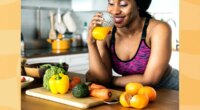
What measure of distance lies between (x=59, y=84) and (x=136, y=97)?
347 millimetres

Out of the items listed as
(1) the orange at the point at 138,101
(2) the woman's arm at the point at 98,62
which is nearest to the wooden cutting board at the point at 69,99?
(1) the orange at the point at 138,101

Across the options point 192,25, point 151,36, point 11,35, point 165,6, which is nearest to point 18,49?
point 11,35

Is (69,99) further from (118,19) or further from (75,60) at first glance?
(75,60)

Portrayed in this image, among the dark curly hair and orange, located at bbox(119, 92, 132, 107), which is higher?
the dark curly hair

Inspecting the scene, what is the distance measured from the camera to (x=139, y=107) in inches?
37.7

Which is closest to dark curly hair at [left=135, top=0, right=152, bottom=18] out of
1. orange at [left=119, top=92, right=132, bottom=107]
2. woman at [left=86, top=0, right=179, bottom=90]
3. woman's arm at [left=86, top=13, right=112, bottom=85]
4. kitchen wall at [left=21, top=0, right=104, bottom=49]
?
woman at [left=86, top=0, right=179, bottom=90]

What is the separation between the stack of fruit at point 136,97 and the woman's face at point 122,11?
0.54m

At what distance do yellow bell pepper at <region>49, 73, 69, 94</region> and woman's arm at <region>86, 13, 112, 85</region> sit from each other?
0.36 m

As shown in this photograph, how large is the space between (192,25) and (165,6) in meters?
3.39

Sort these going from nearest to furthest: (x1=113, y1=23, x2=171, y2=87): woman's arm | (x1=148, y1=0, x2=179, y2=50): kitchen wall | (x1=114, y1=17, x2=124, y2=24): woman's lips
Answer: (x1=113, y1=23, x2=171, y2=87): woman's arm
(x1=114, y1=17, x2=124, y2=24): woman's lips
(x1=148, y1=0, x2=179, y2=50): kitchen wall

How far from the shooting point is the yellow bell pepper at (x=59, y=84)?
114 cm

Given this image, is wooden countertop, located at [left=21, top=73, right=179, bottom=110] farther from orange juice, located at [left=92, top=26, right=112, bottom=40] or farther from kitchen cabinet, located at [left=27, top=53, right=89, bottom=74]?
kitchen cabinet, located at [left=27, top=53, right=89, bottom=74]

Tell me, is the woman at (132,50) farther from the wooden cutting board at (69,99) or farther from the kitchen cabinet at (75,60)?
the kitchen cabinet at (75,60)

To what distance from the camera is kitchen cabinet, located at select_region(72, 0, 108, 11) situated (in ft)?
11.9
